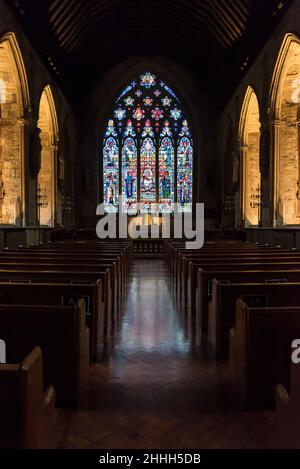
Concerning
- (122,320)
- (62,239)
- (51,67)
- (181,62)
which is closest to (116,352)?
(122,320)

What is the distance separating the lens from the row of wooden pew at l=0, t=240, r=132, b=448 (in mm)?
1500

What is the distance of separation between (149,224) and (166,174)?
125 inches

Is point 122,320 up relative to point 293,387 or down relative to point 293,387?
down

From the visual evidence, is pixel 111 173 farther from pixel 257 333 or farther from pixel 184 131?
pixel 257 333

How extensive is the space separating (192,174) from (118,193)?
392 centimetres

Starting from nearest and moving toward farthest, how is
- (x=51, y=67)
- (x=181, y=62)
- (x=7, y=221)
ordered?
(x=7, y=221)
(x=51, y=67)
(x=181, y=62)

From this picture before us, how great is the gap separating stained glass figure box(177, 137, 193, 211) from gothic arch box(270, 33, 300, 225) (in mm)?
8692

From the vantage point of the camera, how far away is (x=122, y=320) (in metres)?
5.24

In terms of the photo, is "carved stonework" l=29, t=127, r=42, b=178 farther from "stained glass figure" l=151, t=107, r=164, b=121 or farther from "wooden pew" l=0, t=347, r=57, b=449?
"wooden pew" l=0, t=347, r=57, b=449

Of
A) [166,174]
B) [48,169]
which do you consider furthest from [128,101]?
[48,169]

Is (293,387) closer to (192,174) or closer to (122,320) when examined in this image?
(122,320)

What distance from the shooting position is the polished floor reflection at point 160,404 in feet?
7.41

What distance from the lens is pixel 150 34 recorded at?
1755 centimetres

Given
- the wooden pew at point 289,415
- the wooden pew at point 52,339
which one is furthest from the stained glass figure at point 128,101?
the wooden pew at point 289,415
